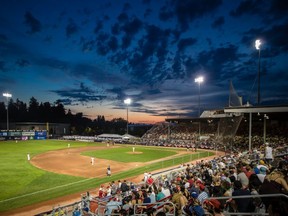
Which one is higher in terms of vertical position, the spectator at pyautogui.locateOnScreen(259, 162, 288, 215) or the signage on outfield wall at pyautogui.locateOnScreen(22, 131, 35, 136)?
the spectator at pyautogui.locateOnScreen(259, 162, 288, 215)

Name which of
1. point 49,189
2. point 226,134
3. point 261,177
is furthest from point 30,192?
point 226,134

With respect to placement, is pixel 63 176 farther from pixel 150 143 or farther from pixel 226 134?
pixel 150 143

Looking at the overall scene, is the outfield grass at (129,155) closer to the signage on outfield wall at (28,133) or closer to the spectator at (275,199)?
the spectator at (275,199)

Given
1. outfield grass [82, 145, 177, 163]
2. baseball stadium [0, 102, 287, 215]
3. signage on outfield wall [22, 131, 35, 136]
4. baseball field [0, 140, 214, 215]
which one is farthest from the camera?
signage on outfield wall [22, 131, 35, 136]

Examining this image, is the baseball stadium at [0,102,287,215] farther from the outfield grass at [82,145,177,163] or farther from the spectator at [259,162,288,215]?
the outfield grass at [82,145,177,163]

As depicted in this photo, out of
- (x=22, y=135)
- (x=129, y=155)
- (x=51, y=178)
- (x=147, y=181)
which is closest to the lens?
(x=147, y=181)

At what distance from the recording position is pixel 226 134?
3603 cm

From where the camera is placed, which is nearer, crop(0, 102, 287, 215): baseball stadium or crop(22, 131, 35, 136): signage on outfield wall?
crop(0, 102, 287, 215): baseball stadium

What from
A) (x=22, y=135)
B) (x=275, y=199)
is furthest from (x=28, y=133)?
(x=275, y=199)

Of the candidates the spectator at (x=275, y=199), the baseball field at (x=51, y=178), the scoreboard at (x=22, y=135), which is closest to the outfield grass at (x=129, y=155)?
the baseball field at (x=51, y=178)

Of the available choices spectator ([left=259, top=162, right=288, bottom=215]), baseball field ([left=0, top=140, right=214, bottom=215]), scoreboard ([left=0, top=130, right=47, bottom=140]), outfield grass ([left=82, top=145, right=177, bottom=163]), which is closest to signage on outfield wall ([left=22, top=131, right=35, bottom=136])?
scoreboard ([left=0, top=130, right=47, bottom=140])

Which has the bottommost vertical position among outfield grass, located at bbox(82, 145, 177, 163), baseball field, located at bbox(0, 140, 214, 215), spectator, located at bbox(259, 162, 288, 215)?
outfield grass, located at bbox(82, 145, 177, 163)

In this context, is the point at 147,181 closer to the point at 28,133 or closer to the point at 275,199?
the point at 275,199

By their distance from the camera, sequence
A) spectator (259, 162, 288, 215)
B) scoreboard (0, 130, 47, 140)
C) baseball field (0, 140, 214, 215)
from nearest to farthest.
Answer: spectator (259, 162, 288, 215), baseball field (0, 140, 214, 215), scoreboard (0, 130, 47, 140)
